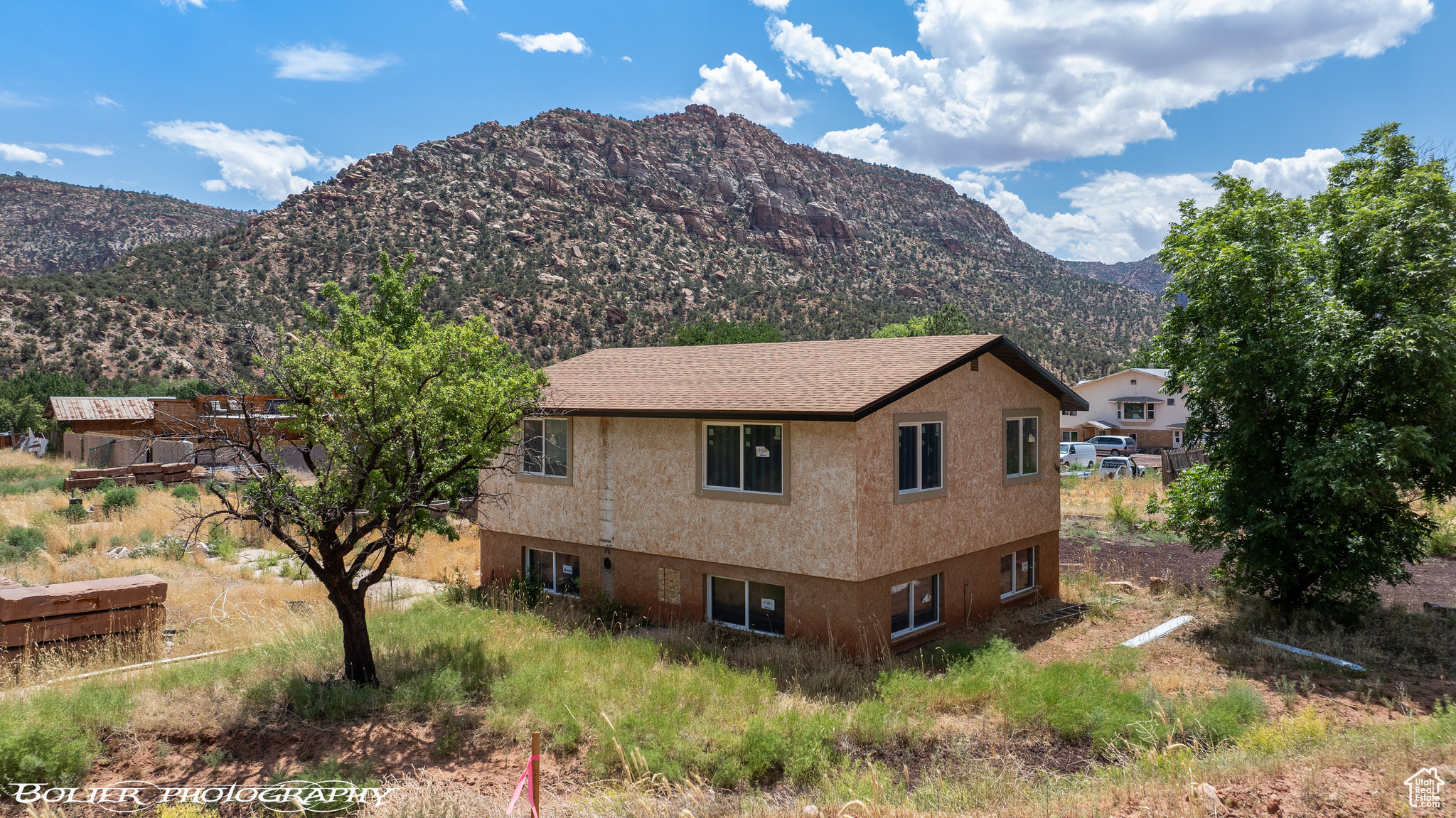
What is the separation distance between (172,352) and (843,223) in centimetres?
8324

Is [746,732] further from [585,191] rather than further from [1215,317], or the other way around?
[585,191]

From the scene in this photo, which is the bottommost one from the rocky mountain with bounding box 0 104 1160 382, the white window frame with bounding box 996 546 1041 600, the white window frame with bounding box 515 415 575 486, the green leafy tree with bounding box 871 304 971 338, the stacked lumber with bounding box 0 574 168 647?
the white window frame with bounding box 996 546 1041 600

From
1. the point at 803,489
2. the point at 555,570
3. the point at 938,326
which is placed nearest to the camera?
the point at 803,489

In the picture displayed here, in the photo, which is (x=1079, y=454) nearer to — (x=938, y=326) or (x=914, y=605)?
(x=938, y=326)

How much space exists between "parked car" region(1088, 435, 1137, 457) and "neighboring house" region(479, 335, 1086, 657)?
111 ft

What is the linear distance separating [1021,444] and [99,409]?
4762 centimetres

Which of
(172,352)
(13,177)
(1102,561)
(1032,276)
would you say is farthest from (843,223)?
(13,177)

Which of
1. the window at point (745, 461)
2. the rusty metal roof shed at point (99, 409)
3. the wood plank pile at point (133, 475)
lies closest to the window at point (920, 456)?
the window at point (745, 461)

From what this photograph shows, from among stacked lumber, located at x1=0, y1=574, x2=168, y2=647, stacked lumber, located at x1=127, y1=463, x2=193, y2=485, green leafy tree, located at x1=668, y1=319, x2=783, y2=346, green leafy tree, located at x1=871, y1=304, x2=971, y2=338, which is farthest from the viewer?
green leafy tree, located at x1=871, y1=304, x2=971, y2=338

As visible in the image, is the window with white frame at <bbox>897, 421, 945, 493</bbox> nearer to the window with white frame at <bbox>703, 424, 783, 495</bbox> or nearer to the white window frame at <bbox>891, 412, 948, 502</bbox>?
the white window frame at <bbox>891, 412, 948, 502</bbox>

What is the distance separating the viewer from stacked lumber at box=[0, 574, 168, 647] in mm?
10836

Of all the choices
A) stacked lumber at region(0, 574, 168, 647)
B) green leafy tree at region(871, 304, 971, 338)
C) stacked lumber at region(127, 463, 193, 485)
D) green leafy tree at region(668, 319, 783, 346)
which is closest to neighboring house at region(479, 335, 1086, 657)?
stacked lumber at region(0, 574, 168, 647)

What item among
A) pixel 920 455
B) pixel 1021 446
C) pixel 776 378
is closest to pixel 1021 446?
pixel 1021 446

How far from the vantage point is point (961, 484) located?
14.2 meters
